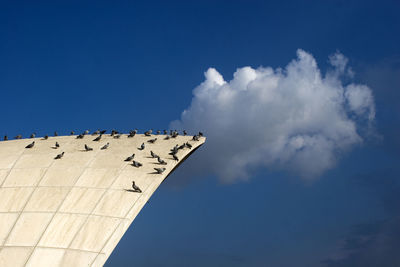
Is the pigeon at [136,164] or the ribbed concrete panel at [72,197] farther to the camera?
the pigeon at [136,164]

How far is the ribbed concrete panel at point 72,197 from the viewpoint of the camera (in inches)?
787

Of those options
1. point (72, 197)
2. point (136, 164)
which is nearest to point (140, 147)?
point (136, 164)

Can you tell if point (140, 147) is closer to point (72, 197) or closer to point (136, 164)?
point (136, 164)

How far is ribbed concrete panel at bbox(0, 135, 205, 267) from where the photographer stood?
65.6 feet

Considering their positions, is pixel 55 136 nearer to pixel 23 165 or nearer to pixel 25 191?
pixel 23 165

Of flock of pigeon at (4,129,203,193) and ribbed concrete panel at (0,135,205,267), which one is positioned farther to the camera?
flock of pigeon at (4,129,203,193)

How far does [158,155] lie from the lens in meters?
26.5

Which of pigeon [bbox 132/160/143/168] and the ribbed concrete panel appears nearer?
the ribbed concrete panel

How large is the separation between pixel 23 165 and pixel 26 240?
700 centimetres

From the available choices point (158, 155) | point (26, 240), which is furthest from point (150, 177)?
point (26, 240)

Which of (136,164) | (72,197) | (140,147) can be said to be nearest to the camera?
(72,197)

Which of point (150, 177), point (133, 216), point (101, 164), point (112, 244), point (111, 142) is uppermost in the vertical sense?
point (111, 142)

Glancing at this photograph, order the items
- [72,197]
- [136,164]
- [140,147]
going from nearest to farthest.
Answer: [72,197] < [136,164] < [140,147]

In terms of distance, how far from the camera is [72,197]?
22984 millimetres
